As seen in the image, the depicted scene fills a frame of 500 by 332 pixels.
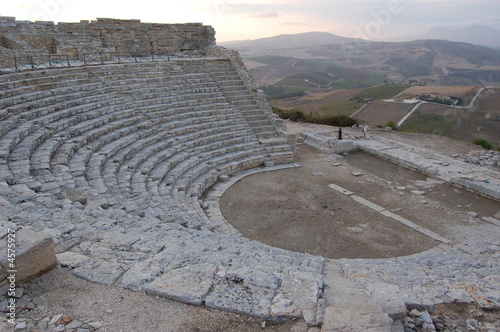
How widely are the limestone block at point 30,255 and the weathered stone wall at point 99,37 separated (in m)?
10.8

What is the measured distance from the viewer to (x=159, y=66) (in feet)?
46.4

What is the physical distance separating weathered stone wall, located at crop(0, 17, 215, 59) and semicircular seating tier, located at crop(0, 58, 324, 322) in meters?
3.09

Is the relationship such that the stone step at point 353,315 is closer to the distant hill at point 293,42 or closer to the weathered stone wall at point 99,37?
the weathered stone wall at point 99,37

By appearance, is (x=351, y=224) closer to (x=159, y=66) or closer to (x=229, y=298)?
(x=229, y=298)

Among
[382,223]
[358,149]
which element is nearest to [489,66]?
[358,149]

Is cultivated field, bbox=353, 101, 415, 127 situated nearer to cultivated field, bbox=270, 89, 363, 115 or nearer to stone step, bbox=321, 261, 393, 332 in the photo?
cultivated field, bbox=270, 89, 363, 115

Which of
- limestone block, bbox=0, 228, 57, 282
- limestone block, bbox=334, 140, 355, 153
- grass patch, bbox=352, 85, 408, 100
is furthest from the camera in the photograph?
grass patch, bbox=352, 85, 408, 100

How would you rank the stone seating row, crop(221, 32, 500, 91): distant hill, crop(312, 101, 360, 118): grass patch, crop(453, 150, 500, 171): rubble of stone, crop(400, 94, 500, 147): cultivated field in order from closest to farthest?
1. the stone seating row
2. crop(453, 150, 500, 171): rubble of stone
3. crop(400, 94, 500, 147): cultivated field
4. crop(312, 101, 360, 118): grass patch
5. crop(221, 32, 500, 91): distant hill

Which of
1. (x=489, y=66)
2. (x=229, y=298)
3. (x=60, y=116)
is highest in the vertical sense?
(x=489, y=66)

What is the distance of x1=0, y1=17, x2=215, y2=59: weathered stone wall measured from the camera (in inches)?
519

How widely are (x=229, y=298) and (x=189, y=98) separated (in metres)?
10.9

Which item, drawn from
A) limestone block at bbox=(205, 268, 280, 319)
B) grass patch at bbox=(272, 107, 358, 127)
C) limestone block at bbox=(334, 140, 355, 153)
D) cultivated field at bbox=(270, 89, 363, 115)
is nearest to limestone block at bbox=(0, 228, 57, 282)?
limestone block at bbox=(205, 268, 280, 319)

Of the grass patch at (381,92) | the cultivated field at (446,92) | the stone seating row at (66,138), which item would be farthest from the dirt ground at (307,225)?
the cultivated field at (446,92)

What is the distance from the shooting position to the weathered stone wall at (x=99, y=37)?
519 inches
